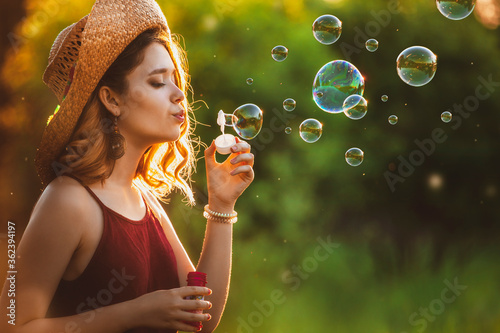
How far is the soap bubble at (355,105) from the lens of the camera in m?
2.74

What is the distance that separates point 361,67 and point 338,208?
1.37 m

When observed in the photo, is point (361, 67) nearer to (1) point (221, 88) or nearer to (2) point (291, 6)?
(2) point (291, 6)

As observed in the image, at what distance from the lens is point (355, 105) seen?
2770 millimetres

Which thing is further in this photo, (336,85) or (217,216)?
(336,85)

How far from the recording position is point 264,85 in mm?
5465

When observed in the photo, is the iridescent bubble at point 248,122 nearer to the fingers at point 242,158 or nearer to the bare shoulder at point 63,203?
the fingers at point 242,158

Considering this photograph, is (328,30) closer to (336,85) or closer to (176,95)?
(336,85)

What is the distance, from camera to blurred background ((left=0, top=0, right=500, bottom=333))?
5.06 metres

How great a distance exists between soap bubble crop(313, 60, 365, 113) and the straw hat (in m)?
1.24

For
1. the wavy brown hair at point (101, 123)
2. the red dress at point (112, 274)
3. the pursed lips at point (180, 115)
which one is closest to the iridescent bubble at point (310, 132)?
the wavy brown hair at point (101, 123)

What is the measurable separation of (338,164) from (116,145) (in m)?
4.17

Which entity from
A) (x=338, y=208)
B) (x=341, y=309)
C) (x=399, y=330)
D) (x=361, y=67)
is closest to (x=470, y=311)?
(x=399, y=330)

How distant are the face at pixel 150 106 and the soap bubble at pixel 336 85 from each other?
1204mm

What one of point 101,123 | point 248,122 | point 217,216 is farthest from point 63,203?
point 248,122
